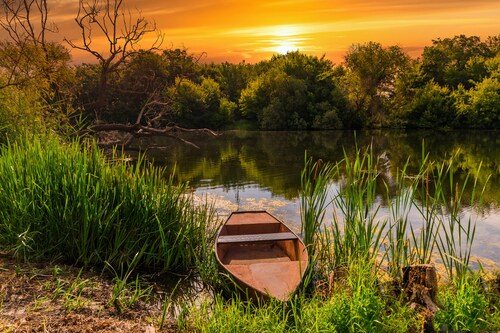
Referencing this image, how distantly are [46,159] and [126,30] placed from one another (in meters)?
10.4

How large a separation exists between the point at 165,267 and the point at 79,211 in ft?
5.84

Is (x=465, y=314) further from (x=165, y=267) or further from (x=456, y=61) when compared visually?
(x=456, y=61)

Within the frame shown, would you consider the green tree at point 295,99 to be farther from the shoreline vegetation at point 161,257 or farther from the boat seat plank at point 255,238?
the boat seat plank at point 255,238

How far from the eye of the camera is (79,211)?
656 cm

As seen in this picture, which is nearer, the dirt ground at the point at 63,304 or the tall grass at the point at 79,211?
the dirt ground at the point at 63,304

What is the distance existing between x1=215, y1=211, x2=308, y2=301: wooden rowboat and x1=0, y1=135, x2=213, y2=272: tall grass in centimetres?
117

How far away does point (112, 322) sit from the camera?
4992mm

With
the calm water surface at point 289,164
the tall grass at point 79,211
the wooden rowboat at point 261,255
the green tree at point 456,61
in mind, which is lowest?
the calm water surface at point 289,164

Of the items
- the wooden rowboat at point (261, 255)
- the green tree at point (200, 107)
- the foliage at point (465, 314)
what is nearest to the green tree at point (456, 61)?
the green tree at point (200, 107)

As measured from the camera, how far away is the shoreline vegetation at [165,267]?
16.3 feet

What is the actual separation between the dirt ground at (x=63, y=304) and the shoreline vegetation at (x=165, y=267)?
20mm

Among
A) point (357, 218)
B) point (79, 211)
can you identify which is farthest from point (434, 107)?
point (79, 211)

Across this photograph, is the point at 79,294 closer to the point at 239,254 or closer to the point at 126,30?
the point at 239,254

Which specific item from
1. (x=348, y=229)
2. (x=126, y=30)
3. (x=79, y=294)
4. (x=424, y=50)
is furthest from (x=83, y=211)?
(x=424, y=50)
